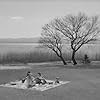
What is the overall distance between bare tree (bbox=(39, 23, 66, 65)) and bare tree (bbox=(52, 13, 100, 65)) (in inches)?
7.5

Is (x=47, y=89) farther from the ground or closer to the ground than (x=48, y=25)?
closer to the ground

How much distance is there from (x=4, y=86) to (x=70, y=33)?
3969 mm

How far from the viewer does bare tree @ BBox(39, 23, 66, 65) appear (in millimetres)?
7773

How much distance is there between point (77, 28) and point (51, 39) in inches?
42.1

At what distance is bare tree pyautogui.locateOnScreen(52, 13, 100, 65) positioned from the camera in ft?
25.3

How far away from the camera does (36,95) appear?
3.78m

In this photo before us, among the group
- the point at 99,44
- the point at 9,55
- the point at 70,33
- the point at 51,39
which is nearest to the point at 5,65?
the point at 9,55

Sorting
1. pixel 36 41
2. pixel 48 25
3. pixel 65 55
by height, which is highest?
pixel 48 25

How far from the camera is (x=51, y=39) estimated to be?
7812 millimetres

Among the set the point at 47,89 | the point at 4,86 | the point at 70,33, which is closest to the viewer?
the point at 47,89

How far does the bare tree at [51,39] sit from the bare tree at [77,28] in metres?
0.19

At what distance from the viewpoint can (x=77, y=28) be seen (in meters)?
7.76

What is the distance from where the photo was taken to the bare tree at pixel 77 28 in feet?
25.3

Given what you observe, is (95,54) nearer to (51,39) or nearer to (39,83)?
(51,39)
